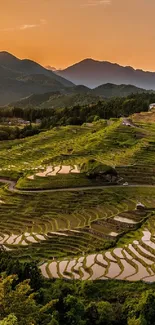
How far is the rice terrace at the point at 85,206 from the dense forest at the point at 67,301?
2.35 metres

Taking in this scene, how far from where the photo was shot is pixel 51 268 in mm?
33219

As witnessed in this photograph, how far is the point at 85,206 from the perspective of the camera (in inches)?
1914

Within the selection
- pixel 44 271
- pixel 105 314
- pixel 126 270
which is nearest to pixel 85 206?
pixel 126 270

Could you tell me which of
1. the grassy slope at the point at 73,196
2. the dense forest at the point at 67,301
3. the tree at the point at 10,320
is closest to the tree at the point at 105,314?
the dense forest at the point at 67,301

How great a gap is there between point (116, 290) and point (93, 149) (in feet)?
147

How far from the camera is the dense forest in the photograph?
19.8 metres

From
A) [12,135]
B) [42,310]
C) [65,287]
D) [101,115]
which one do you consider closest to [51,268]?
[65,287]

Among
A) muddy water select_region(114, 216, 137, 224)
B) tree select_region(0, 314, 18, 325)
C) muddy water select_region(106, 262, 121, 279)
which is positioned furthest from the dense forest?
muddy water select_region(114, 216, 137, 224)

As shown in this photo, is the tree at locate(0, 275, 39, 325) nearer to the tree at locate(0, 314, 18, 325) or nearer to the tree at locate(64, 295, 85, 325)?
the tree at locate(0, 314, 18, 325)

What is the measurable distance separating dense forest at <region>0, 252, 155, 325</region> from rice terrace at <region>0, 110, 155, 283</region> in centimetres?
235

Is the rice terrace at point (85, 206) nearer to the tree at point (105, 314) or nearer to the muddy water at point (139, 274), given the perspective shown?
the muddy water at point (139, 274)

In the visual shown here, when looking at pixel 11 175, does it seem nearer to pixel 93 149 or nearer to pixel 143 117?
pixel 93 149

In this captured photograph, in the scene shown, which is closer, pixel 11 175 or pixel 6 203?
pixel 6 203

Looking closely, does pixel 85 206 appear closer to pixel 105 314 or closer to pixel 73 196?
pixel 73 196
